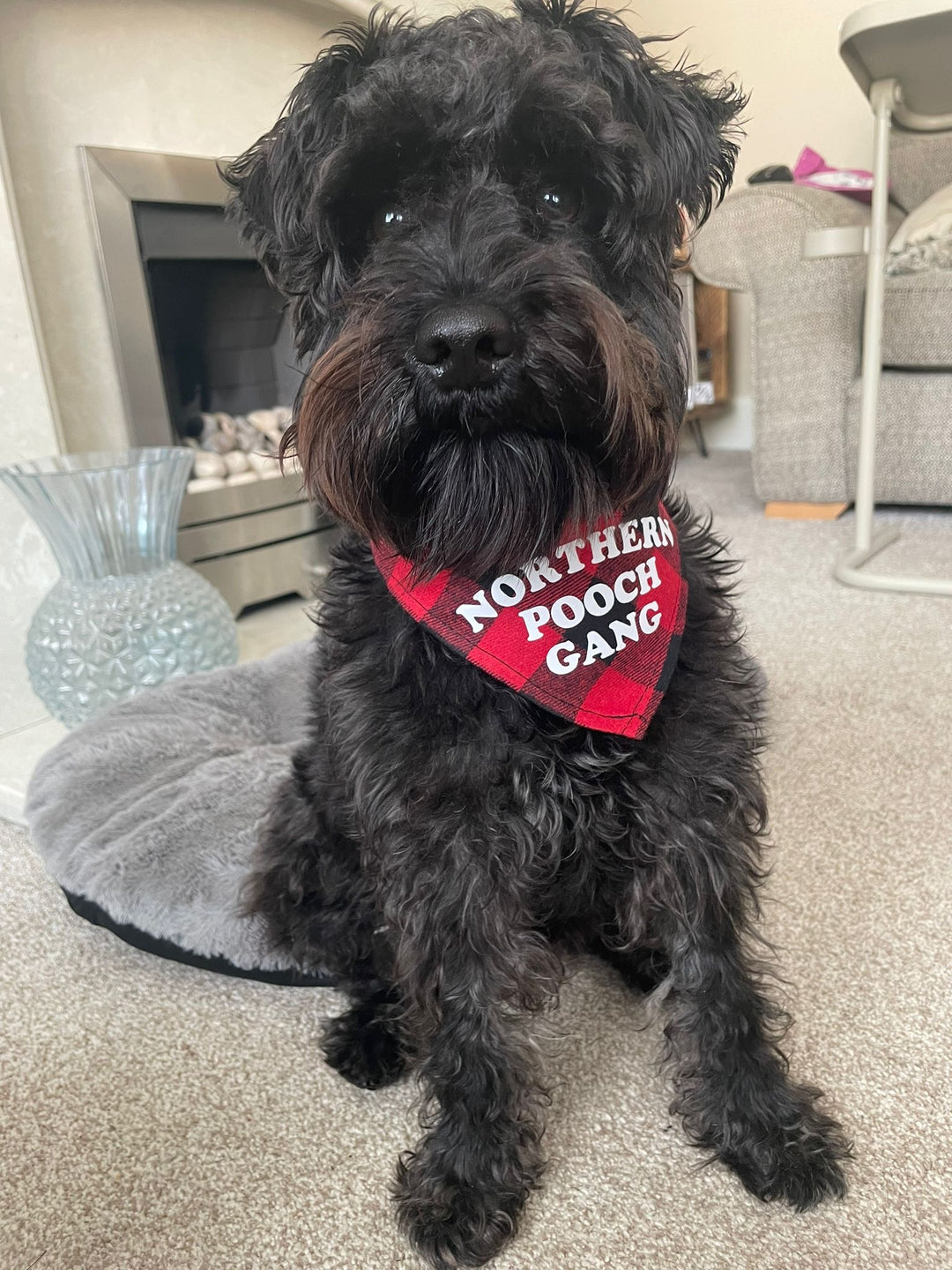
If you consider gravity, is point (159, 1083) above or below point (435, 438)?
below

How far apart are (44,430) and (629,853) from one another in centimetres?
177

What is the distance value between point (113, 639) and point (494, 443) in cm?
133

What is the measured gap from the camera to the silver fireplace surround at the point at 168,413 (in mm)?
2301

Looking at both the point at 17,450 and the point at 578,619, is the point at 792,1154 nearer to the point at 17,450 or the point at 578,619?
the point at 578,619

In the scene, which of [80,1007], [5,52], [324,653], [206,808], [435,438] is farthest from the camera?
[5,52]

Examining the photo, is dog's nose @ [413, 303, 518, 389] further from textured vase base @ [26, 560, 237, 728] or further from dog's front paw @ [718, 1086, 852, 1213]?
textured vase base @ [26, 560, 237, 728]

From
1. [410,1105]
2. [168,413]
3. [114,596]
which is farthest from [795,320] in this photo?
[410,1105]

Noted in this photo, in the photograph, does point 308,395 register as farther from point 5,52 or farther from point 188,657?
point 5,52

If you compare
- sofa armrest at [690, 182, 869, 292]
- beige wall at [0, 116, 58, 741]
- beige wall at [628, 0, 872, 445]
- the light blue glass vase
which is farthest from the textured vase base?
beige wall at [628, 0, 872, 445]

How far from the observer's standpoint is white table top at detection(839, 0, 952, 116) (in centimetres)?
187

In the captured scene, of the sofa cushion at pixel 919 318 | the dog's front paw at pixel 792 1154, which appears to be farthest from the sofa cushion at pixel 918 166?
the dog's front paw at pixel 792 1154

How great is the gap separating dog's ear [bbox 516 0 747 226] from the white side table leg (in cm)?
162

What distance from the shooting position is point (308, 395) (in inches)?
30.5

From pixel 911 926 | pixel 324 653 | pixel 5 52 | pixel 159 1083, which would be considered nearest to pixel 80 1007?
pixel 159 1083
